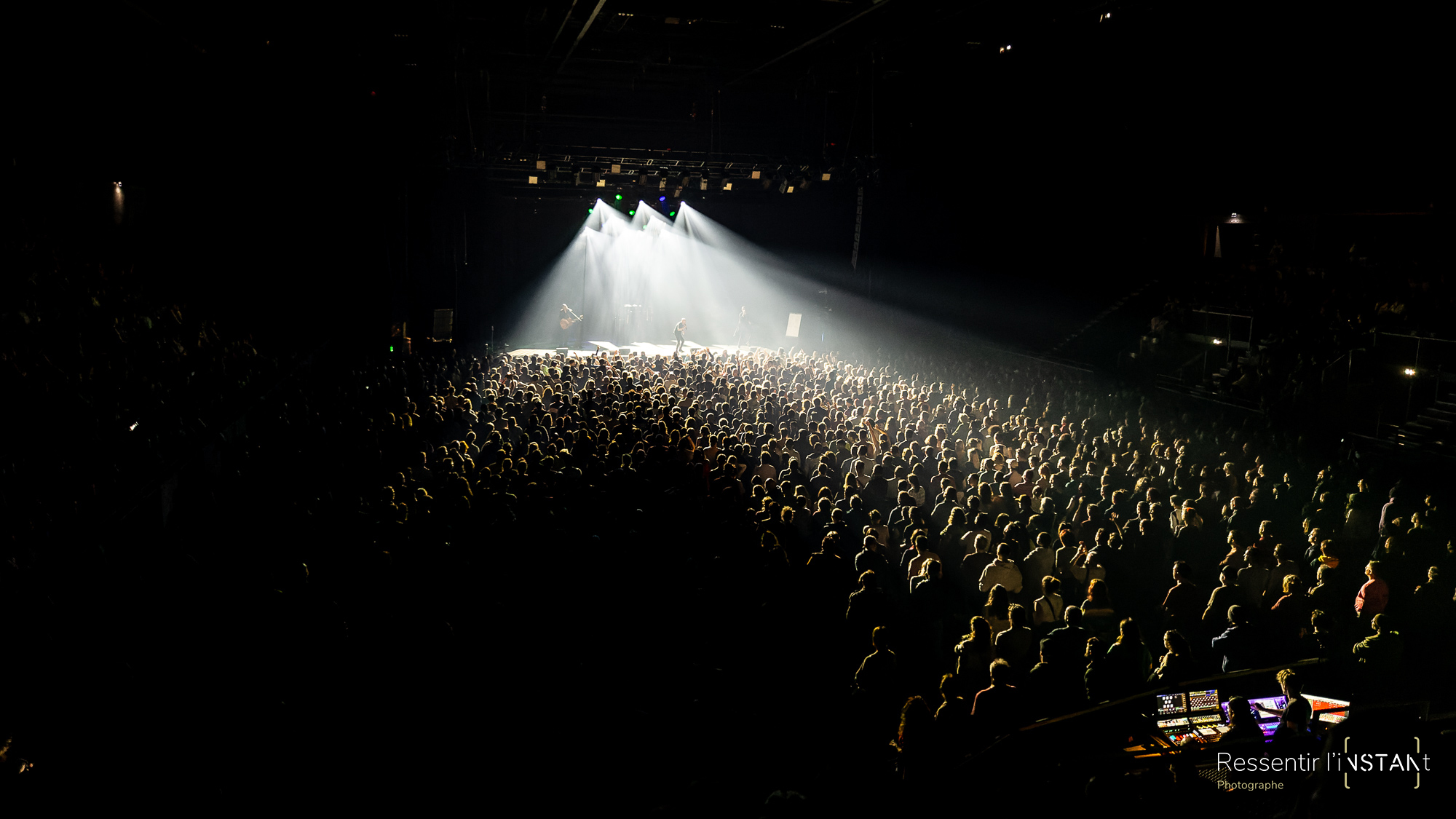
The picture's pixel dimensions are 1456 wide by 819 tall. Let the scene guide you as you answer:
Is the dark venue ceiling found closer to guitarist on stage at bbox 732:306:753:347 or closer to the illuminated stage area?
the illuminated stage area

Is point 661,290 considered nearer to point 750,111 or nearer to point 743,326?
point 743,326

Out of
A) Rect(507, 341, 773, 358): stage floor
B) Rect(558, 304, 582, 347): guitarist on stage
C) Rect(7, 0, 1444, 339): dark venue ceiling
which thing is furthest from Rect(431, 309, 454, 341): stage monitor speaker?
Rect(558, 304, 582, 347): guitarist on stage

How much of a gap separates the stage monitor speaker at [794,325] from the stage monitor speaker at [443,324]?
1145 cm

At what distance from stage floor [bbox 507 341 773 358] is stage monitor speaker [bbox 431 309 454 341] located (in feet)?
7.25

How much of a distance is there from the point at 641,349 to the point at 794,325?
548 cm

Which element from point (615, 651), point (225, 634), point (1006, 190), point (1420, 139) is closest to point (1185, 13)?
point (1420, 139)

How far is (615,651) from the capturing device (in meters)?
6.33

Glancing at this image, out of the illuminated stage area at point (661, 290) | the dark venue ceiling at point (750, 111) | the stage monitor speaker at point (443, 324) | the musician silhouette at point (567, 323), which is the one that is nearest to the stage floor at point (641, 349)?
the illuminated stage area at point (661, 290)

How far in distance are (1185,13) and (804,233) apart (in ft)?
52.8

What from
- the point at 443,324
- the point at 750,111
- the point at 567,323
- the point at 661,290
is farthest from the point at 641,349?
the point at 750,111

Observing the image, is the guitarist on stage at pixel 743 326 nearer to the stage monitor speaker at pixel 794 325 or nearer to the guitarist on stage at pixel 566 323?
the stage monitor speaker at pixel 794 325

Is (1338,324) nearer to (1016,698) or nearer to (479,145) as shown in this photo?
(1016,698)

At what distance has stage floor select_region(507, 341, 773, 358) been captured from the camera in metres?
27.6

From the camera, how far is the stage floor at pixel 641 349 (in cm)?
2765
